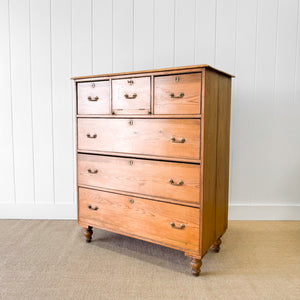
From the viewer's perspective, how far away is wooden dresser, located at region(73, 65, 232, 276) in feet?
5.50

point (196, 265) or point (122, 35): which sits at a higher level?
point (122, 35)

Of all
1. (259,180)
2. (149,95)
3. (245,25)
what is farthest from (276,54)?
(149,95)

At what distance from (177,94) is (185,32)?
1079 mm

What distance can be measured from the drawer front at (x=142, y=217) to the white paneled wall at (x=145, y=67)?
657 mm

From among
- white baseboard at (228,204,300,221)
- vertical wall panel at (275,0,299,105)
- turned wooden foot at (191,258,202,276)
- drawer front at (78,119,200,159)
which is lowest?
turned wooden foot at (191,258,202,276)

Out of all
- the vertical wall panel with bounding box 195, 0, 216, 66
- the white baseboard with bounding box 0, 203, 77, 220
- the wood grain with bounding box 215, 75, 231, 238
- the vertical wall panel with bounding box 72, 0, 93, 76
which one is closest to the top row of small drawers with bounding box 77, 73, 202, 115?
the wood grain with bounding box 215, 75, 231, 238

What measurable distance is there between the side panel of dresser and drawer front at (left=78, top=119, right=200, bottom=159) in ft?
0.31

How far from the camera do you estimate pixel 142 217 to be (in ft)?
6.20

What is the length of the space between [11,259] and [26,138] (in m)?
1.16

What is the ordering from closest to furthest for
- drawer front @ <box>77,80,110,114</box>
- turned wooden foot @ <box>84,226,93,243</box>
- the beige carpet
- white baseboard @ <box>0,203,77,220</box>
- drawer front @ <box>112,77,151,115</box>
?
the beige carpet
drawer front @ <box>112,77,151,115</box>
drawer front @ <box>77,80,110,114</box>
turned wooden foot @ <box>84,226,93,243</box>
white baseboard @ <box>0,203,77,220</box>

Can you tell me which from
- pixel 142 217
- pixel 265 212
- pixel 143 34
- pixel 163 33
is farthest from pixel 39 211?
pixel 265 212

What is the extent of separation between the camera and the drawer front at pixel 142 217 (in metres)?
1.73

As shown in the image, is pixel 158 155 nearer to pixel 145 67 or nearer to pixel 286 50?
pixel 145 67

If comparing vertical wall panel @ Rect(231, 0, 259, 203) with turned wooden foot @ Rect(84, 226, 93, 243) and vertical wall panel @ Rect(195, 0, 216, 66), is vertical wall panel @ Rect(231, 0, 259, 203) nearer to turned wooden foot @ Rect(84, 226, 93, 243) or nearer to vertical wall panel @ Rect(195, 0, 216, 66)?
vertical wall panel @ Rect(195, 0, 216, 66)
